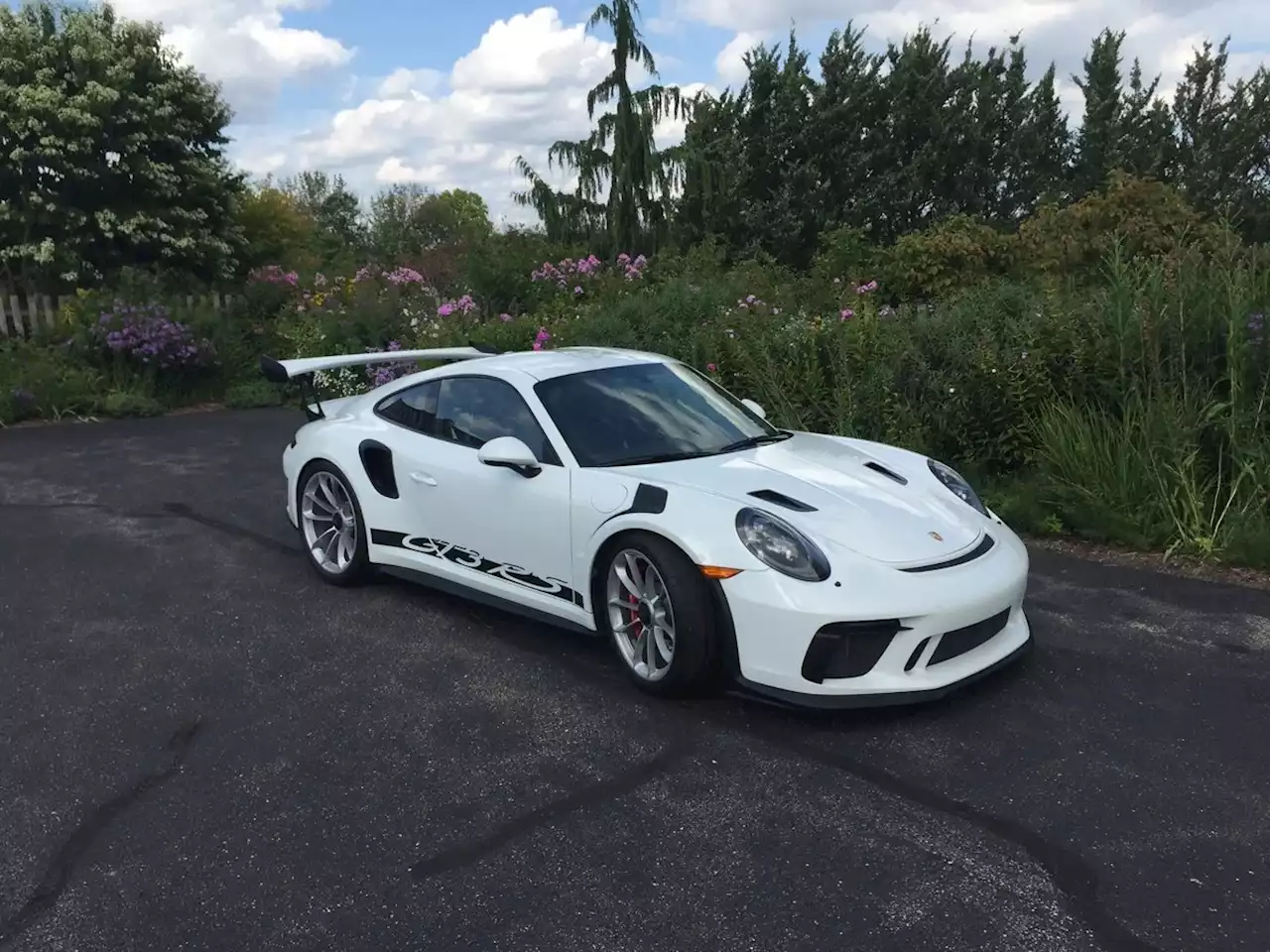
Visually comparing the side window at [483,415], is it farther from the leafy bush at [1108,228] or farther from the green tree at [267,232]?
the green tree at [267,232]

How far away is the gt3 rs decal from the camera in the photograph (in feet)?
14.5

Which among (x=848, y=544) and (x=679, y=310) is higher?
(x=679, y=310)

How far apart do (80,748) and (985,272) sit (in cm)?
1187

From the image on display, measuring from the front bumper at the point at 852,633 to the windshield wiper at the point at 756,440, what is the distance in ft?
3.67

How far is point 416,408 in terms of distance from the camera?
5.38 metres

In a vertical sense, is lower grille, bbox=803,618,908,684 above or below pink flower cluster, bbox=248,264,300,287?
below

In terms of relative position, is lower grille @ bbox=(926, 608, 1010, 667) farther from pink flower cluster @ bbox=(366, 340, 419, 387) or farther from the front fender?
pink flower cluster @ bbox=(366, 340, 419, 387)

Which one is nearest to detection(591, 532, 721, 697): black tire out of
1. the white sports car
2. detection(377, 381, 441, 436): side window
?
the white sports car

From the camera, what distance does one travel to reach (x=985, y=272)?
13.1 m

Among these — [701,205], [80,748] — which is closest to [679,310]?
[80,748]

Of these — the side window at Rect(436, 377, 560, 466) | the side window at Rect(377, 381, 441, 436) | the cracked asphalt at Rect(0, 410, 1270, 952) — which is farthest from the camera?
the side window at Rect(377, 381, 441, 436)

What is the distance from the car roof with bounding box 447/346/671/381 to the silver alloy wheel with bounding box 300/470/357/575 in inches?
37.3

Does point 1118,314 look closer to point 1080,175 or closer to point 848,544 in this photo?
point 848,544

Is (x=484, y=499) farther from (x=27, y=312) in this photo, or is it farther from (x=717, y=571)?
(x=27, y=312)
